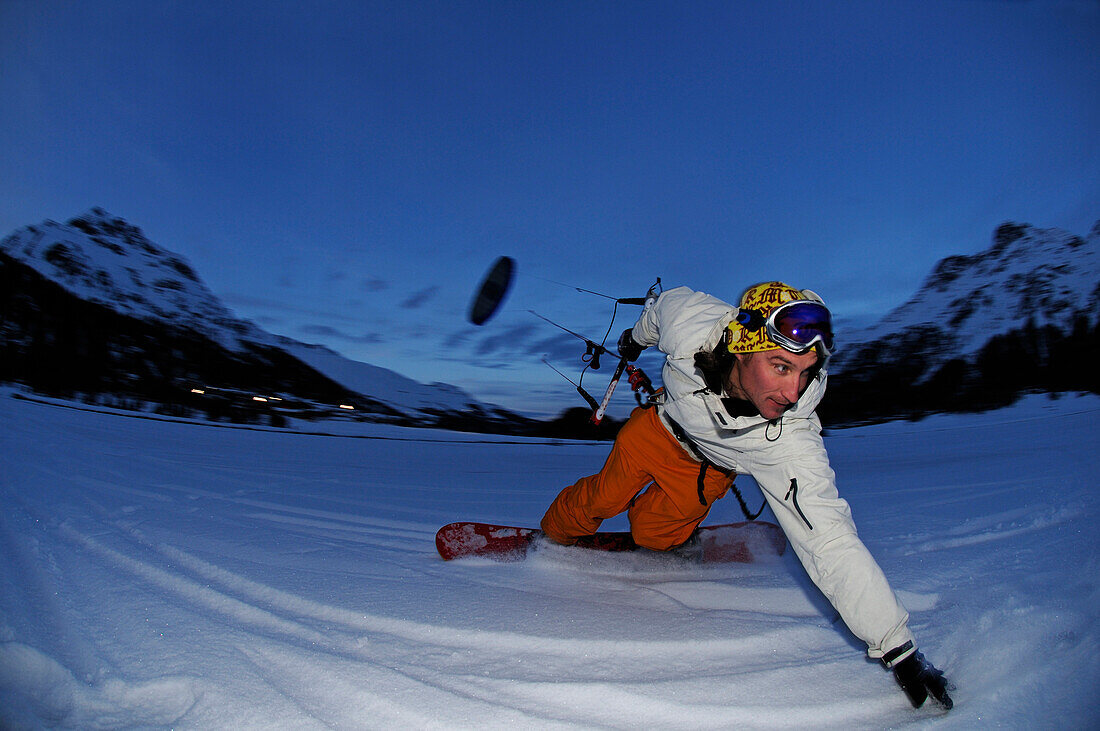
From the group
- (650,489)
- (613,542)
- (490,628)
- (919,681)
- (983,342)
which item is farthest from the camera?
(983,342)

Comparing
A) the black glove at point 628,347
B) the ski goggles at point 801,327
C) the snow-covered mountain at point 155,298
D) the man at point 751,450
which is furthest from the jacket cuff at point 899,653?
the snow-covered mountain at point 155,298

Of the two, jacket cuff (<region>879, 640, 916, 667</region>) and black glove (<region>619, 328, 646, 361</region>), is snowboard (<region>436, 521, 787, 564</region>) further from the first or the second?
jacket cuff (<region>879, 640, 916, 667</region>)

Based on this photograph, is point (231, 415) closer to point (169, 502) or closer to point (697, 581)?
point (169, 502)

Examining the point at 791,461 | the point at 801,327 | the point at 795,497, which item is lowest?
the point at 795,497

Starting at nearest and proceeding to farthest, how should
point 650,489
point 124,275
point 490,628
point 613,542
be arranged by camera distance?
point 490,628, point 650,489, point 613,542, point 124,275

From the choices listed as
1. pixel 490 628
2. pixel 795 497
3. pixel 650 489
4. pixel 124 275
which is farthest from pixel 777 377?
pixel 124 275

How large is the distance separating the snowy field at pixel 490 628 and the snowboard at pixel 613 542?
11 centimetres

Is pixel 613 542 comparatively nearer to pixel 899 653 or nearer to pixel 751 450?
pixel 751 450

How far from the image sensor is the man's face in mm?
1802

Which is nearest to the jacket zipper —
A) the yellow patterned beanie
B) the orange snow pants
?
the yellow patterned beanie

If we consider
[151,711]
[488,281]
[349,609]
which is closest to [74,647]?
[151,711]

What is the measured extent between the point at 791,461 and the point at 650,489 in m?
0.97

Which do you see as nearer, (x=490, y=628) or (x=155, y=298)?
(x=490, y=628)

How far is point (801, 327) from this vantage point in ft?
5.78
